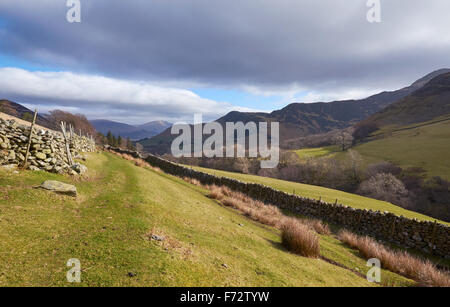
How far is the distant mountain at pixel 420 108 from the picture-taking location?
14812cm

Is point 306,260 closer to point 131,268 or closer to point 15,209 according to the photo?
point 131,268

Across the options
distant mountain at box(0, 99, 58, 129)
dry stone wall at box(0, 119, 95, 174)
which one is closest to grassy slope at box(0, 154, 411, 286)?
dry stone wall at box(0, 119, 95, 174)

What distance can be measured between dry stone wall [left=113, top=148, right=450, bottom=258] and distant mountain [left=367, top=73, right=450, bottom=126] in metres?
172

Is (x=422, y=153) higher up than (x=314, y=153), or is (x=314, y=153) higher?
(x=422, y=153)

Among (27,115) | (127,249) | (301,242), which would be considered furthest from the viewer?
(27,115)

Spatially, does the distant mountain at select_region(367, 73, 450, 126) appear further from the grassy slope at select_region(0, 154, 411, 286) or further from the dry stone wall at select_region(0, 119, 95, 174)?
the dry stone wall at select_region(0, 119, 95, 174)

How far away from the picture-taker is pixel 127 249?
5949 mm

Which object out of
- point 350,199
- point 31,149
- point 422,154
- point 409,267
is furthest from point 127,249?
point 422,154

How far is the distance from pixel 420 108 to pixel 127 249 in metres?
230

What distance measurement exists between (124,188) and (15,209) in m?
6.34

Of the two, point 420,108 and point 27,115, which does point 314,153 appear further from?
point 420,108

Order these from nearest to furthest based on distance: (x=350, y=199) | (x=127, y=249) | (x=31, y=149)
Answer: (x=127, y=249) < (x=31, y=149) < (x=350, y=199)

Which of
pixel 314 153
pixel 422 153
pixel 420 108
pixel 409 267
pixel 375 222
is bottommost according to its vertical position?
pixel 375 222
